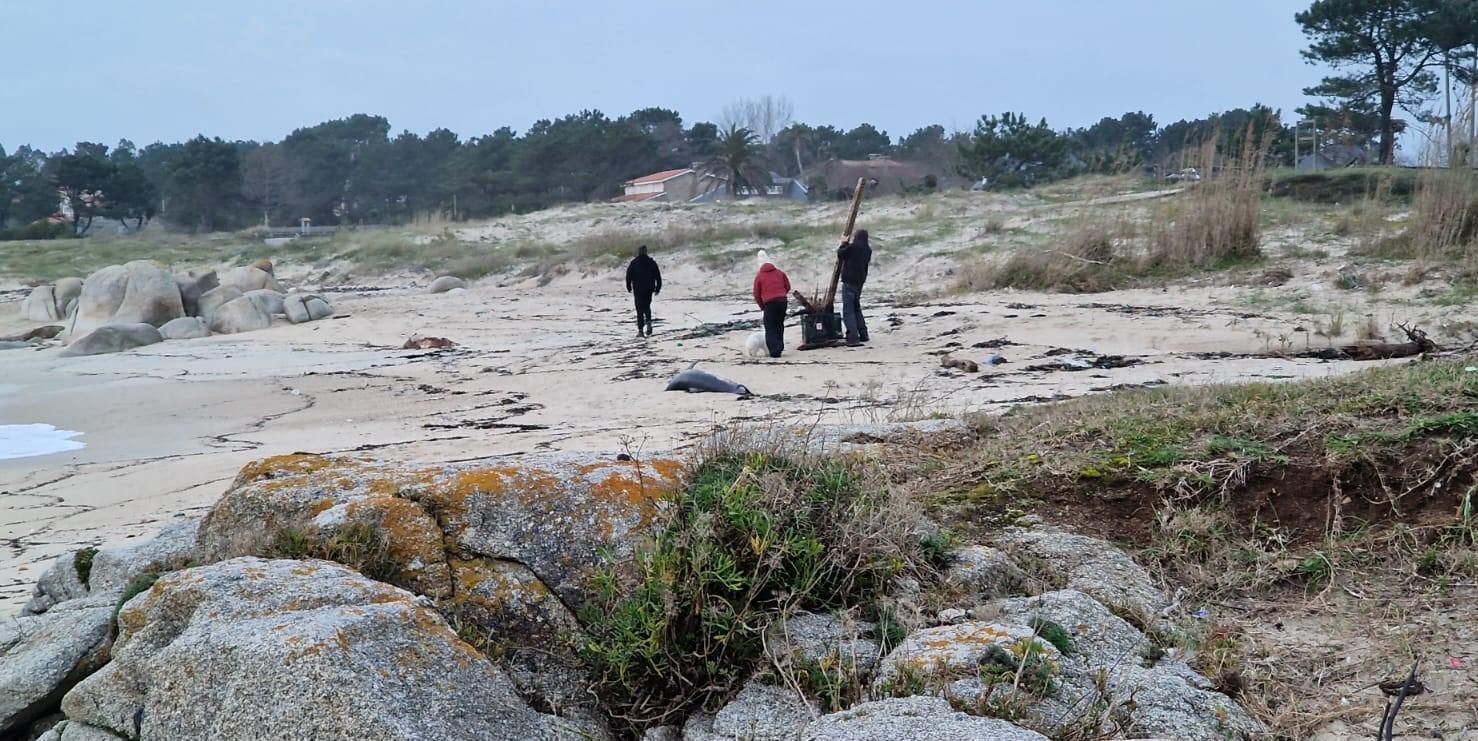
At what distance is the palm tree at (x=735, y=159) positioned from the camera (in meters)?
51.1

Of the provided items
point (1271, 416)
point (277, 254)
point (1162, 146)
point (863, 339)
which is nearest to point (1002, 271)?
point (863, 339)

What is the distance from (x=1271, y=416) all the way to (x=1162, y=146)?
5955 centimetres

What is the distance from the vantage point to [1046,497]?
4.86m

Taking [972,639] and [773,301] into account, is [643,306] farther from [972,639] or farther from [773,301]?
[972,639]

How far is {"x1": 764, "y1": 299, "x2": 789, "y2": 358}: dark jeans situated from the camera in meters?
13.1

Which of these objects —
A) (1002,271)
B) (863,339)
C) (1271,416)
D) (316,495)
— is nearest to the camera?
(316,495)

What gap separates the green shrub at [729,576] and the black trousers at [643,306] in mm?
12336

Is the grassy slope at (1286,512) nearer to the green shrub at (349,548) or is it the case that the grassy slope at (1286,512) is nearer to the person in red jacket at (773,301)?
the green shrub at (349,548)

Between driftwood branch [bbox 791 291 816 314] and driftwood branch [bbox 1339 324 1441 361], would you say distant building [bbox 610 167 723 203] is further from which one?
driftwood branch [bbox 1339 324 1441 361]

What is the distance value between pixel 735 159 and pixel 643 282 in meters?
36.0

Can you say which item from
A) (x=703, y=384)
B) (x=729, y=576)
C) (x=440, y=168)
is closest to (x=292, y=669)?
(x=729, y=576)

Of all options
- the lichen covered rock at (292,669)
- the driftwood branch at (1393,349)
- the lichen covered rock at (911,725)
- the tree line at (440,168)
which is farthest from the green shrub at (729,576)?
the tree line at (440,168)

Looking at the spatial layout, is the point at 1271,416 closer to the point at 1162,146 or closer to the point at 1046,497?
the point at 1046,497

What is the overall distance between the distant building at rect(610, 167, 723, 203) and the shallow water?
42.6m
